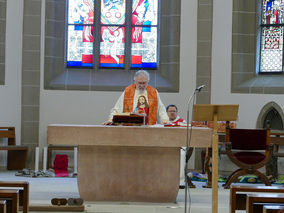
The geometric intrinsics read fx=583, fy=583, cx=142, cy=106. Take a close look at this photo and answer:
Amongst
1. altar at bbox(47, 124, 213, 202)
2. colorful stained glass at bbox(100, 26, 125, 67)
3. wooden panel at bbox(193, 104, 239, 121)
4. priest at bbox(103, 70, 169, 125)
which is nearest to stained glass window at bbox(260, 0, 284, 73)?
colorful stained glass at bbox(100, 26, 125, 67)

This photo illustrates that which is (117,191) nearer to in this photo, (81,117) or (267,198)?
(267,198)

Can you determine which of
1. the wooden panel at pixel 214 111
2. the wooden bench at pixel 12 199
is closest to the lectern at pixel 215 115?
the wooden panel at pixel 214 111

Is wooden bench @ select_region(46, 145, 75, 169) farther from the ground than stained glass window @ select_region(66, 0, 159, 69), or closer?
closer

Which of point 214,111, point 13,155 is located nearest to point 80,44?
point 13,155

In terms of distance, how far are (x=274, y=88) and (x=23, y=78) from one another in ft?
16.3

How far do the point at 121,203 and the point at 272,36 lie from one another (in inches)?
248

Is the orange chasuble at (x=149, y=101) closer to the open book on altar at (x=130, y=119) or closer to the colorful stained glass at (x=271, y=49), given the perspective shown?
the open book on altar at (x=130, y=119)

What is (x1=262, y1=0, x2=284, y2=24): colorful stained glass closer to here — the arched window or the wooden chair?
the arched window

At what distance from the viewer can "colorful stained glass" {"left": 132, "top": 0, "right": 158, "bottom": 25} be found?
1230 cm

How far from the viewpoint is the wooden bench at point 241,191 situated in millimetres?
4050

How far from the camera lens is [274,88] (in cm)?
1136

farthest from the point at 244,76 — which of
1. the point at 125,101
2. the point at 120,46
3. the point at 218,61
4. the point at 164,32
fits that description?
the point at 125,101

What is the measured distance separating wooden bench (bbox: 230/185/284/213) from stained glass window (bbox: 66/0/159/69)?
8.18 meters

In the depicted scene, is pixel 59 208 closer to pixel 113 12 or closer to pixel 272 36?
pixel 113 12
